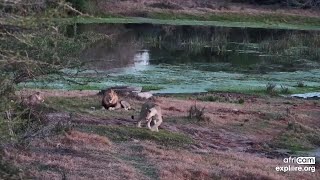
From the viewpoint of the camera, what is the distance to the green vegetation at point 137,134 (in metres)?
13.0

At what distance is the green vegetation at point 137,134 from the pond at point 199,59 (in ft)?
14.8

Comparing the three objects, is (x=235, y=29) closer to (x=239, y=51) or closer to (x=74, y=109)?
(x=239, y=51)

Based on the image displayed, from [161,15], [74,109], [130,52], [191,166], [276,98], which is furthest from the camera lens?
[161,15]

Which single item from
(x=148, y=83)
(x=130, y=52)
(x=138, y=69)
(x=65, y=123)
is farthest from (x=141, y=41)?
(x=65, y=123)

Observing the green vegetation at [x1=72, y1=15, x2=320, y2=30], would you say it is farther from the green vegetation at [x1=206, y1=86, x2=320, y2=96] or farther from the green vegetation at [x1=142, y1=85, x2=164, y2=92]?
the green vegetation at [x1=142, y1=85, x2=164, y2=92]

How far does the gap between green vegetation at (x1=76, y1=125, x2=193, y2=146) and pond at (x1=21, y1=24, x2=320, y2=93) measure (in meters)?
4.52

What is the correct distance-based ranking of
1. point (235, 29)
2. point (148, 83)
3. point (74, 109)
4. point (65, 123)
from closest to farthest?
point (65, 123) → point (74, 109) → point (148, 83) → point (235, 29)

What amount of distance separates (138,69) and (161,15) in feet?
77.3

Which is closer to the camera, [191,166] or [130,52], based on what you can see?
[191,166]

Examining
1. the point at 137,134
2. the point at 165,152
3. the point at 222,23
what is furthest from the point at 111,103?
the point at 222,23

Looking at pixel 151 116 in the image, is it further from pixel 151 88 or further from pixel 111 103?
pixel 151 88

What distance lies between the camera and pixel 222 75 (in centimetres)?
2731

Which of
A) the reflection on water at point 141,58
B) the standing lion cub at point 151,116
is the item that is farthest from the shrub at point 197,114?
the reflection on water at point 141,58

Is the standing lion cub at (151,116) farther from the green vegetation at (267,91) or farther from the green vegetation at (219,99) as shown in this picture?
the green vegetation at (267,91)
